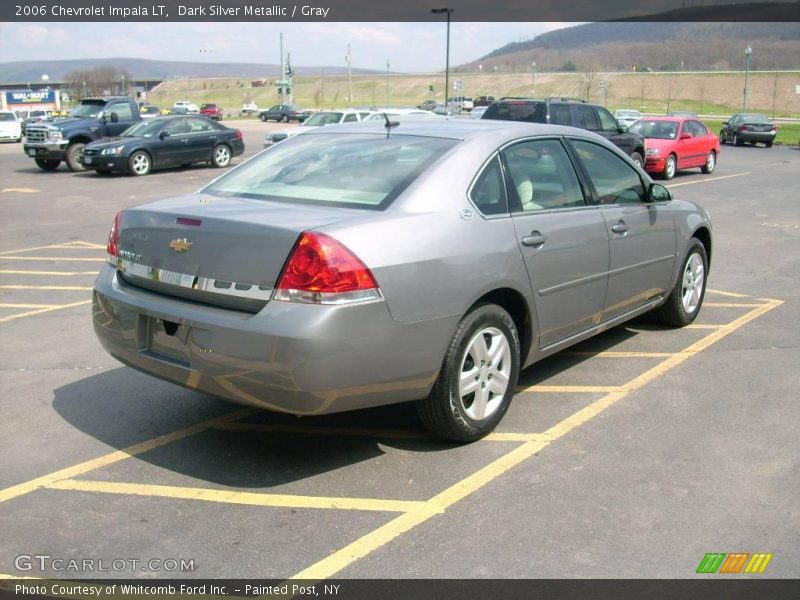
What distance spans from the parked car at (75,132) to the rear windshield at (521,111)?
11.3m

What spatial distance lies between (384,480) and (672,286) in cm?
338

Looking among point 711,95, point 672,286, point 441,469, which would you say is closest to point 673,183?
point 672,286

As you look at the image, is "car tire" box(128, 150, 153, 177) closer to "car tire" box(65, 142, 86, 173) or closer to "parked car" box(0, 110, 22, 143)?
"car tire" box(65, 142, 86, 173)

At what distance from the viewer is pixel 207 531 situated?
3449mm

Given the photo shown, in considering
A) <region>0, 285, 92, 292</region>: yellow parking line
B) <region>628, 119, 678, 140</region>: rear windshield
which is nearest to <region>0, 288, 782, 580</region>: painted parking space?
<region>0, 285, 92, 292</region>: yellow parking line

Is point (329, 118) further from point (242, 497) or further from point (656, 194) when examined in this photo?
point (242, 497)

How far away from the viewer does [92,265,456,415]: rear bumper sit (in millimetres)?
3582

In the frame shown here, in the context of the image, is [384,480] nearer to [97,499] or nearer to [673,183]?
[97,499]

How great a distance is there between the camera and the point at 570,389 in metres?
5.28

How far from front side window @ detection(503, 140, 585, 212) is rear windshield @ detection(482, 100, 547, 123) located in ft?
41.5

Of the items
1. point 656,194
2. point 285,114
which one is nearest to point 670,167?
point 656,194

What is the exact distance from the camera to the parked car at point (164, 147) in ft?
68.0

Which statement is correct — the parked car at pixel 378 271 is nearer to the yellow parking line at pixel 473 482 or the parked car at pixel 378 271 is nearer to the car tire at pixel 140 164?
the yellow parking line at pixel 473 482

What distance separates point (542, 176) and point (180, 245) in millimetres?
2233
